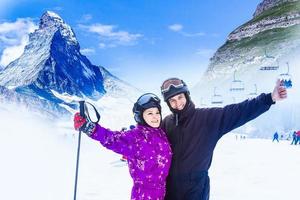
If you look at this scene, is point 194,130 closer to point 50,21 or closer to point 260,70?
point 260,70

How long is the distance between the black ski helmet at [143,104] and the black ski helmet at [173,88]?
0.09 meters

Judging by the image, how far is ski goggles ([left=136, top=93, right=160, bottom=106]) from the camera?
3833 millimetres

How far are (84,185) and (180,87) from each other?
5796 mm

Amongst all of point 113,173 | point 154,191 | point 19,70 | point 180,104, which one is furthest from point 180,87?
point 19,70

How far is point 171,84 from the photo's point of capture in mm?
3906

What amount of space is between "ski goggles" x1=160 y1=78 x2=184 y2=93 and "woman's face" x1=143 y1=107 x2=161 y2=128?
0.19 meters

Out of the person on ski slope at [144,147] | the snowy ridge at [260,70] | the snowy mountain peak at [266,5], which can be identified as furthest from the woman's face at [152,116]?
the snowy mountain peak at [266,5]

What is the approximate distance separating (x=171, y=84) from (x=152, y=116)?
309 millimetres

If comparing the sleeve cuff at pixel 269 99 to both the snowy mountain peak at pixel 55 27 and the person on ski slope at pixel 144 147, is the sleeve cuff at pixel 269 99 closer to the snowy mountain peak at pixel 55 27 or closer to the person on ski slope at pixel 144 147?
the person on ski slope at pixel 144 147

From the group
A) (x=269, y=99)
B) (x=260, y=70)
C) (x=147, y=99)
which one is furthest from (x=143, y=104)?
(x=260, y=70)

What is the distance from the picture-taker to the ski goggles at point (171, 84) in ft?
12.8

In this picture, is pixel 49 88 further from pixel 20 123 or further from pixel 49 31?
pixel 20 123

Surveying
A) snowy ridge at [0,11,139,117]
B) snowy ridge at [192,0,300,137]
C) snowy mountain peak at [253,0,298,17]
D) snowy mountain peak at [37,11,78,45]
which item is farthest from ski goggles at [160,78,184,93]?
A: snowy mountain peak at [37,11,78,45]

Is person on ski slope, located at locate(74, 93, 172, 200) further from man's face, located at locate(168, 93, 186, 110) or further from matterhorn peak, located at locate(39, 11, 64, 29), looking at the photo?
matterhorn peak, located at locate(39, 11, 64, 29)
